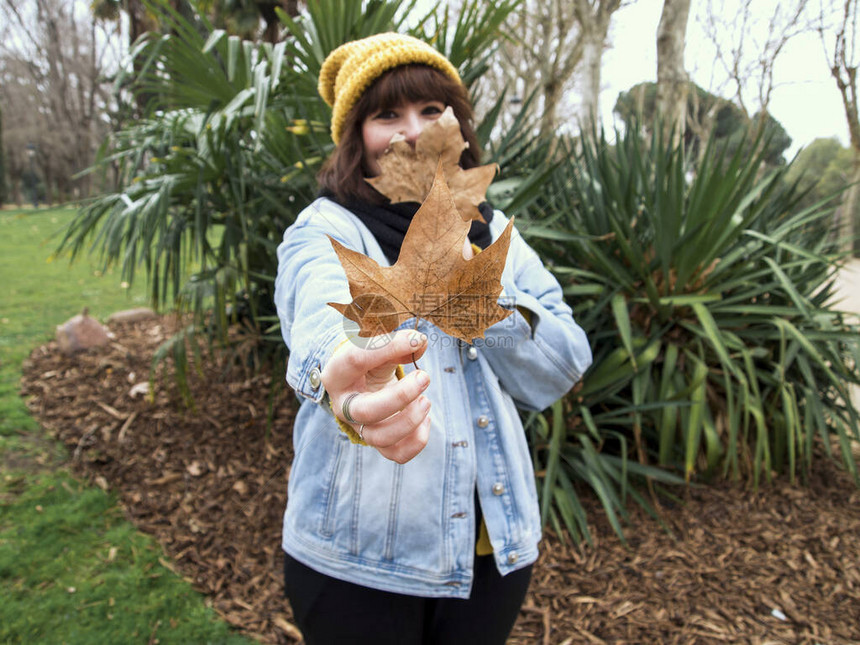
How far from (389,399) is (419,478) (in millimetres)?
538

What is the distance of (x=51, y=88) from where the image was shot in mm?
27500

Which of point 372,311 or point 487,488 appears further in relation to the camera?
point 487,488

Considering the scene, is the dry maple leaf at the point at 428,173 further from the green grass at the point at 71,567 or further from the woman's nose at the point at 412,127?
the green grass at the point at 71,567

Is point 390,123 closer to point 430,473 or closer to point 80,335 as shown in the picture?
point 430,473

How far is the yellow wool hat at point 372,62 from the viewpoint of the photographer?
1.28 metres

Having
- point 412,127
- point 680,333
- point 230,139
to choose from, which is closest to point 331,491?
point 412,127

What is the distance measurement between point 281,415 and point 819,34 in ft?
30.0

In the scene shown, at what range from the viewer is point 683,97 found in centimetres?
442

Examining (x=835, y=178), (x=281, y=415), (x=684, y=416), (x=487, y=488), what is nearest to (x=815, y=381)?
(x=684, y=416)

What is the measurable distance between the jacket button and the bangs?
0.80 metres

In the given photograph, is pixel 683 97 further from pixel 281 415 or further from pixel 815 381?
pixel 281 415

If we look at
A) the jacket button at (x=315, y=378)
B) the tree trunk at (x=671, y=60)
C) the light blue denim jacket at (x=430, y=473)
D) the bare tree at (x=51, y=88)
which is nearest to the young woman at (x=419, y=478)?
the light blue denim jacket at (x=430, y=473)

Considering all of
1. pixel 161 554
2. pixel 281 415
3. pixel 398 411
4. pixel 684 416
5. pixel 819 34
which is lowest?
pixel 161 554

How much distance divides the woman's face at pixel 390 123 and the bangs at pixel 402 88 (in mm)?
14
